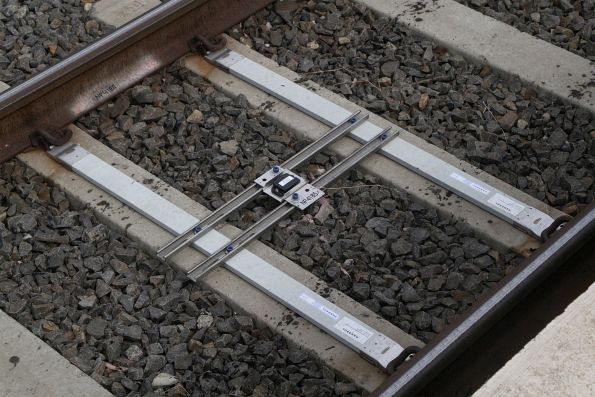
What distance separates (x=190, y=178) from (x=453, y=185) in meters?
1.33

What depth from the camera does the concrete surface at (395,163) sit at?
5812mm

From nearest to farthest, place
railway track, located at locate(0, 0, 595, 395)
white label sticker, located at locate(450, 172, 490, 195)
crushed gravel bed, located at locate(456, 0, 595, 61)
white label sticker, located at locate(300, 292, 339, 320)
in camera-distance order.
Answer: railway track, located at locate(0, 0, 595, 395) → white label sticker, located at locate(300, 292, 339, 320) → white label sticker, located at locate(450, 172, 490, 195) → crushed gravel bed, located at locate(456, 0, 595, 61)

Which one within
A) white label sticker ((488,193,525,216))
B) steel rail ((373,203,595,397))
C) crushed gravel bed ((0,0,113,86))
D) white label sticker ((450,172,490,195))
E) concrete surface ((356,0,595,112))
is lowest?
crushed gravel bed ((0,0,113,86))

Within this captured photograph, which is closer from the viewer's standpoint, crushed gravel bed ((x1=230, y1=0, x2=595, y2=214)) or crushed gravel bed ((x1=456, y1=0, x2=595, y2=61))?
crushed gravel bed ((x1=230, y1=0, x2=595, y2=214))

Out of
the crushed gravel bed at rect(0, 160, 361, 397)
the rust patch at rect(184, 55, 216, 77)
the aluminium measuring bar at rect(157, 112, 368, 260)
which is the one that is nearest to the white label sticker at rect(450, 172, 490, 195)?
the aluminium measuring bar at rect(157, 112, 368, 260)

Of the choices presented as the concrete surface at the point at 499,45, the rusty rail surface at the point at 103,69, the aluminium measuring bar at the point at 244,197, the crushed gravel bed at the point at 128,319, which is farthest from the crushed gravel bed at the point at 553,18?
the crushed gravel bed at the point at 128,319

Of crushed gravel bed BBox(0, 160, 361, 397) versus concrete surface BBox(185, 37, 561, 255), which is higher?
concrete surface BBox(185, 37, 561, 255)

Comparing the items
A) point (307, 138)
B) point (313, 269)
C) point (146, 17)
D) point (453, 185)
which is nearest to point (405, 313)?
point (313, 269)

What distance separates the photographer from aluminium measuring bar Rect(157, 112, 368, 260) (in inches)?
225

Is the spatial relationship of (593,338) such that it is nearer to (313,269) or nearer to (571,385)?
(571,385)

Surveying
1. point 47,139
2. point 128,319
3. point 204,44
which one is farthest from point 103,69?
point 128,319

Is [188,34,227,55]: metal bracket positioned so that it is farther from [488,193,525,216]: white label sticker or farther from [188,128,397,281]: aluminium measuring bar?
[488,193,525,216]: white label sticker

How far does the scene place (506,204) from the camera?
19.4 ft

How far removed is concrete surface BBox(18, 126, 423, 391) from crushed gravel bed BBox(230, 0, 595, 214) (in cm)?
123
